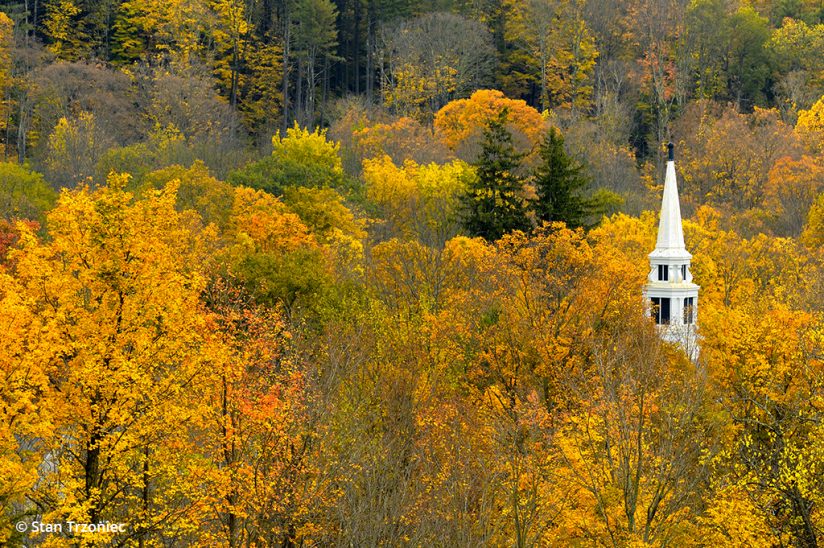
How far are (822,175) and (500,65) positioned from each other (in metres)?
39.7

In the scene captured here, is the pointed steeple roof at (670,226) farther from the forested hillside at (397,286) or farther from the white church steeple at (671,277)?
the forested hillside at (397,286)

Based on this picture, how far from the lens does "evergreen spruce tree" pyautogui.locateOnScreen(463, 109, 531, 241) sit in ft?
200

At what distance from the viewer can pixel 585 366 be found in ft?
146

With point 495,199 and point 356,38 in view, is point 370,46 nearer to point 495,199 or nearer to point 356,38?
point 356,38

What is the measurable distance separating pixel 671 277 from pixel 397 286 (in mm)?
13414

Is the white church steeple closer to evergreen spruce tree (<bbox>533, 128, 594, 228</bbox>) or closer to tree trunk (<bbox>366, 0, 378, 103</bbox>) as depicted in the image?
evergreen spruce tree (<bbox>533, 128, 594, 228</bbox>)

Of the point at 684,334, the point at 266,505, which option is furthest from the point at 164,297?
the point at 684,334

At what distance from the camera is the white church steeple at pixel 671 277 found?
56.1 m

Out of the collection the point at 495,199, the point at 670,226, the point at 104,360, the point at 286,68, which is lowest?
the point at 104,360

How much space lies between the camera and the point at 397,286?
174 feet

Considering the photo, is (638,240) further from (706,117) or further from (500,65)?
(500,65)

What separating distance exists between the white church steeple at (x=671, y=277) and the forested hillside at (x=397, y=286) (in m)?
1.13

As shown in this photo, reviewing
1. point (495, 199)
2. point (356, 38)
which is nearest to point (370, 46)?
point (356, 38)

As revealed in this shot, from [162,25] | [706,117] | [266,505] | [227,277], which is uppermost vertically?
[162,25]
